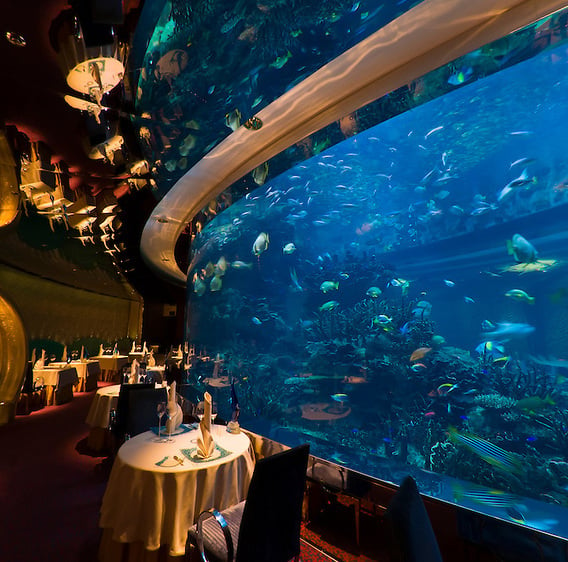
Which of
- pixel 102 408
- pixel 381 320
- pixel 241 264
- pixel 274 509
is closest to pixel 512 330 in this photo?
pixel 381 320

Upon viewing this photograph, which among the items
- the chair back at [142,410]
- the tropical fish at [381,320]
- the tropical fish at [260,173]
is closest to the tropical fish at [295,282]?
the tropical fish at [381,320]

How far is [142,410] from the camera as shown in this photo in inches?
147

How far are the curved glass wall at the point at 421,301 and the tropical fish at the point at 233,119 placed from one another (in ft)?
6.09

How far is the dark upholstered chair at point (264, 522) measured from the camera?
172 centimetres

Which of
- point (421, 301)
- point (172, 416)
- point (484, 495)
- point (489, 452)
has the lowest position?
point (484, 495)

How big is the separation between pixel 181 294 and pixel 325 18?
58.1 ft

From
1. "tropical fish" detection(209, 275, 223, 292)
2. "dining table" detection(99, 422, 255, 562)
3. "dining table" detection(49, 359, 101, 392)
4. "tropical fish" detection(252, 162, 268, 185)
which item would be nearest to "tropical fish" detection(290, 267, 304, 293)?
"tropical fish" detection(209, 275, 223, 292)

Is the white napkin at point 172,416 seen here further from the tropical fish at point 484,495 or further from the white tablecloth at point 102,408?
the tropical fish at point 484,495

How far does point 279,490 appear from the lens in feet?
6.14

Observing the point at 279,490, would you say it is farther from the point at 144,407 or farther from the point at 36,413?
the point at 36,413

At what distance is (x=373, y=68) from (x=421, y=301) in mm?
4590

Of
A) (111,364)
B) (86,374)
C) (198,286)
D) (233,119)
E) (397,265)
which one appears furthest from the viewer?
(111,364)

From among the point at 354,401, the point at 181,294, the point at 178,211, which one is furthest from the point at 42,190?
the point at 181,294

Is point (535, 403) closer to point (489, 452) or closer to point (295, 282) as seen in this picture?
point (489, 452)
